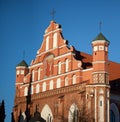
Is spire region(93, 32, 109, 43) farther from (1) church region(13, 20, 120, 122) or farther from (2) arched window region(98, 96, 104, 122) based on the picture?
(2) arched window region(98, 96, 104, 122)

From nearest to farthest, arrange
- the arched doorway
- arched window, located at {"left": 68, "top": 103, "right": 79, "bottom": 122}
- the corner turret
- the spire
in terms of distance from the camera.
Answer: arched window, located at {"left": 68, "top": 103, "right": 79, "bottom": 122}
the spire
the arched doorway
the corner turret

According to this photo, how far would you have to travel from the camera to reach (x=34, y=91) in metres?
62.2

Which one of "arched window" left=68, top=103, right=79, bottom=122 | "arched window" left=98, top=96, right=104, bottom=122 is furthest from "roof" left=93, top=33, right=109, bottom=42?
"arched window" left=68, top=103, right=79, bottom=122

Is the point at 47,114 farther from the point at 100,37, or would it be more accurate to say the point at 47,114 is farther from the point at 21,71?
the point at 100,37

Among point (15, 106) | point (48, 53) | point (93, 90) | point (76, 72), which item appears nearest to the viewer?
point (93, 90)

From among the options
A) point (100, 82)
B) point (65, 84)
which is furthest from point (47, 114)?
point (100, 82)

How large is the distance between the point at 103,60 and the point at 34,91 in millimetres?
15078

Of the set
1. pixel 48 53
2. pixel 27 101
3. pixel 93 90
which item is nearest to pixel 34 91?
pixel 27 101

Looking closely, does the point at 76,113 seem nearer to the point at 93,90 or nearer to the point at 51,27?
the point at 93,90

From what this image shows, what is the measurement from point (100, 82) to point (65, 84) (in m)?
6.87

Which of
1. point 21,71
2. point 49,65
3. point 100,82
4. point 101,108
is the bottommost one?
point 101,108

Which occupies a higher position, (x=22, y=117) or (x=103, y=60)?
(x=103, y=60)

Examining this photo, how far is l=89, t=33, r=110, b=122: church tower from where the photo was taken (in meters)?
50.0

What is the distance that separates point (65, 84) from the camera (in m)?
56.2
